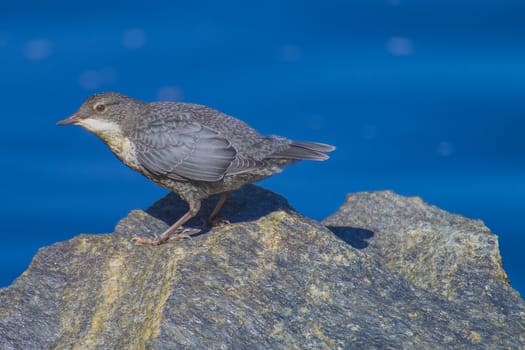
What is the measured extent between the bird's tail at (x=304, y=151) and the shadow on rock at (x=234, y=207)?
410 mm

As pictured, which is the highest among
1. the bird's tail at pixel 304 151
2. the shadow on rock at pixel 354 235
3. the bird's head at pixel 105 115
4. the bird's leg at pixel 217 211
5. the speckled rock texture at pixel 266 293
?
→ the bird's tail at pixel 304 151

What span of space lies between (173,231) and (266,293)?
1.44 metres

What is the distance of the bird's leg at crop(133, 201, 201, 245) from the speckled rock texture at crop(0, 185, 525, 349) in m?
0.14

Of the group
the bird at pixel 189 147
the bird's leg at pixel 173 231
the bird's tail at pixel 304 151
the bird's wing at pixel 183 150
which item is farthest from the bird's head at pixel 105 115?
the bird's tail at pixel 304 151

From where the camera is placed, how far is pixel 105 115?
24.1 feet

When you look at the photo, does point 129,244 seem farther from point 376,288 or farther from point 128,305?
point 376,288

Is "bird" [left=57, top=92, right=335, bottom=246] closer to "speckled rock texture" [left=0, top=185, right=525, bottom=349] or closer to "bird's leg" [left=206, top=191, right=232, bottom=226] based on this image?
"bird's leg" [left=206, top=191, right=232, bottom=226]

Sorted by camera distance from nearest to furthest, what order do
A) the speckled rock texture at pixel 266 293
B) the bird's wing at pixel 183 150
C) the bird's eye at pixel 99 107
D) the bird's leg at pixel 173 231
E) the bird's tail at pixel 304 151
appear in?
the speckled rock texture at pixel 266 293 → the bird's leg at pixel 173 231 → the bird's wing at pixel 183 150 → the bird's tail at pixel 304 151 → the bird's eye at pixel 99 107

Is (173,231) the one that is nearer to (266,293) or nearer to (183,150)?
(183,150)

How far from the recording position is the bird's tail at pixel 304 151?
7227 millimetres

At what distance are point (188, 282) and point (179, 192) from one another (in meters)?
1.66

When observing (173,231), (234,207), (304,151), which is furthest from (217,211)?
(304,151)

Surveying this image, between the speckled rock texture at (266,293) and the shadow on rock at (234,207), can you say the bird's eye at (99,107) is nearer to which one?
the shadow on rock at (234,207)

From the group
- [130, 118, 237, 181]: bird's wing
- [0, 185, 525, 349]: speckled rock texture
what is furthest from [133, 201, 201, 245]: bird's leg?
[130, 118, 237, 181]: bird's wing
